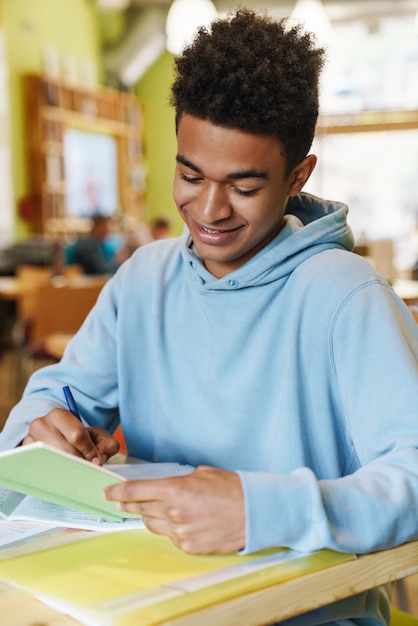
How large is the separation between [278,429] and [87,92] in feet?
30.6

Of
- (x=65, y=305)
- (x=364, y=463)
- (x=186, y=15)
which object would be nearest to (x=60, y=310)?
(x=65, y=305)

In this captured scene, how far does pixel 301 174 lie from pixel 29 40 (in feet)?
28.0

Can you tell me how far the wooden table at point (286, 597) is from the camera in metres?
0.71

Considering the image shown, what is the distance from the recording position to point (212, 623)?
0.71m

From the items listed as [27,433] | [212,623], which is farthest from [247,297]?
[212,623]

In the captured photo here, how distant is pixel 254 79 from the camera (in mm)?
1027

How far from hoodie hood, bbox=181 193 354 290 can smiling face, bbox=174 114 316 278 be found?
0.02 meters

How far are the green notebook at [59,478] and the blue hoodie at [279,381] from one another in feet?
0.47

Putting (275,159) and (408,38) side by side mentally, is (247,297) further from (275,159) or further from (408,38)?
(408,38)

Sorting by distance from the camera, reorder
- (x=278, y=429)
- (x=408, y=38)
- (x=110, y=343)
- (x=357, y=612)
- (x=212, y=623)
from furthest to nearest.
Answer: (x=408, y=38) → (x=110, y=343) → (x=278, y=429) → (x=357, y=612) → (x=212, y=623)

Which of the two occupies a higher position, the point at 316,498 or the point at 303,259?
the point at 303,259

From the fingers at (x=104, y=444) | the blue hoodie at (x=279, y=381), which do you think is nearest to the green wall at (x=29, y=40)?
the blue hoodie at (x=279, y=381)

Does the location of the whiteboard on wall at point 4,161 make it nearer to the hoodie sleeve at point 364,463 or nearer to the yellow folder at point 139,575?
the hoodie sleeve at point 364,463

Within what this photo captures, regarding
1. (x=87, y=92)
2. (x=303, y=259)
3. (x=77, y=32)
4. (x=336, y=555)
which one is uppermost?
(x=77, y=32)
